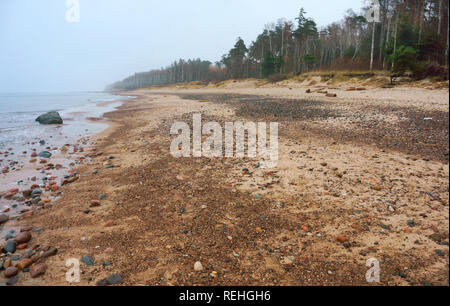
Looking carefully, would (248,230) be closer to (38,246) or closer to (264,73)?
(38,246)

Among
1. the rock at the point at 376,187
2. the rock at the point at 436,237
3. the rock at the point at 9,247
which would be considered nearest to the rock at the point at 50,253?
the rock at the point at 9,247

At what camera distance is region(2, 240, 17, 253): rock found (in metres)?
3.41

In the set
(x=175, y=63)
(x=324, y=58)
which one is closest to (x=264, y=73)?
(x=324, y=58)

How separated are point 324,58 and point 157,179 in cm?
5510

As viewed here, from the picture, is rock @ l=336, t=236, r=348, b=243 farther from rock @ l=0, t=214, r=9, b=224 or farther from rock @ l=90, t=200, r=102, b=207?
rock @ l=0, t=214, r=9, b=224

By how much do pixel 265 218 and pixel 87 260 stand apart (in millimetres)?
2605

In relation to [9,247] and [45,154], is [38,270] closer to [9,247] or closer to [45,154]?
[9,247]

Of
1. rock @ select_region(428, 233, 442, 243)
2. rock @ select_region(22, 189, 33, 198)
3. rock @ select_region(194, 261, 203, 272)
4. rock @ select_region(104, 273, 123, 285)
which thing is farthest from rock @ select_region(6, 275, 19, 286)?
rock @ select_region(428, 233, 442, 243)

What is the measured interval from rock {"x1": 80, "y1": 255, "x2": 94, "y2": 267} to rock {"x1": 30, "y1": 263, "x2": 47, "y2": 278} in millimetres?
423

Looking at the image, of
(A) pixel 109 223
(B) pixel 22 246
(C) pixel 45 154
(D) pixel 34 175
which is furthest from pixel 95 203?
(C) pixel 45 154

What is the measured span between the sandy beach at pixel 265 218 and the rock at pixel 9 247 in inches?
4.5

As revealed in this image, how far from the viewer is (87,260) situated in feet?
10.1
